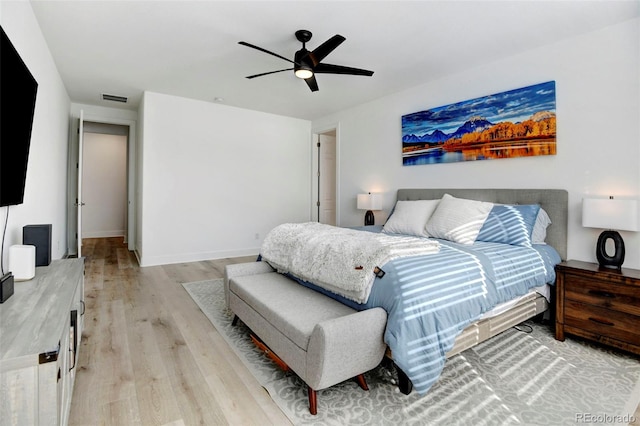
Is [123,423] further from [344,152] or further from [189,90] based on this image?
[344,152]

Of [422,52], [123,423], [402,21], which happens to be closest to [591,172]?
[422,52]

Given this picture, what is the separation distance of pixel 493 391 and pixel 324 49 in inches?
107

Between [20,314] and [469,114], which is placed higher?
[469,114]

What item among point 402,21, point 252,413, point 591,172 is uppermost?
point 402,21

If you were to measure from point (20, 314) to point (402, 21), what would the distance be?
314cm

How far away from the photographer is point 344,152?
5.55 metres

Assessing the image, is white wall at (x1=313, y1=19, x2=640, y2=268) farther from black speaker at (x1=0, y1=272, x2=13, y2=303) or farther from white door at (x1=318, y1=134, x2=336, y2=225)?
black speaker at (x1=0, y1=272, x2=13, y2=303)

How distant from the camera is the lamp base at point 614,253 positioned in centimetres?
251

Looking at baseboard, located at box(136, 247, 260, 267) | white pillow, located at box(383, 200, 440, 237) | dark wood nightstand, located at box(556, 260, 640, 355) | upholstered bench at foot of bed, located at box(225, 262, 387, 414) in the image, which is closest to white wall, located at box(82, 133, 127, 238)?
baseboard, located at box(136, 247, 260, 267)

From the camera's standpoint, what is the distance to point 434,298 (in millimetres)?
1867

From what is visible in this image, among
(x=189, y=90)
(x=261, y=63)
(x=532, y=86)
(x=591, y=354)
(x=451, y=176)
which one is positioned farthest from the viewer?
(x=189, y=90)

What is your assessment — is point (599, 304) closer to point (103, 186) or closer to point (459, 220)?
point (459, 220)

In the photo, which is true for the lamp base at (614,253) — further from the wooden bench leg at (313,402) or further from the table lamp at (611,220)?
the wooden bench leg at (313,402)

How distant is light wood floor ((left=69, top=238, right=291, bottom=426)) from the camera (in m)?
1.67
